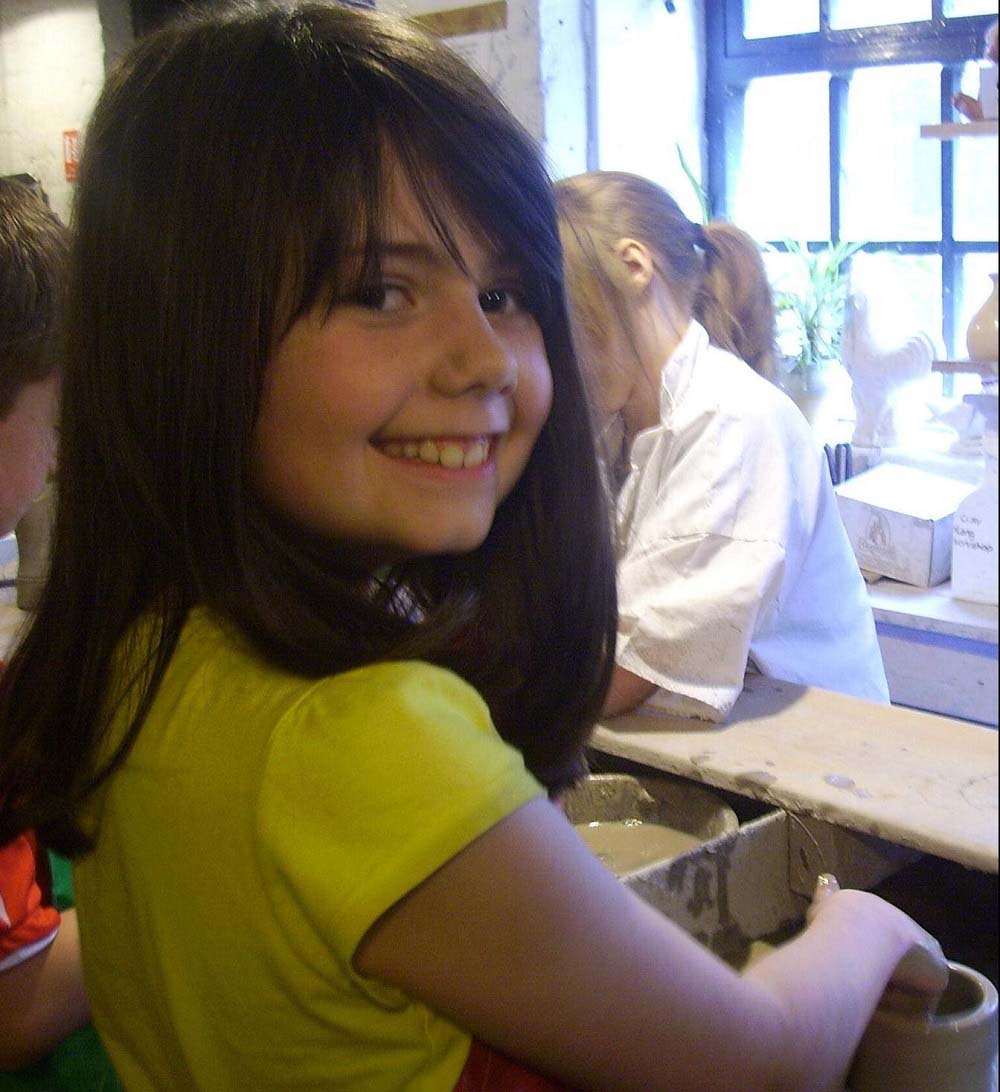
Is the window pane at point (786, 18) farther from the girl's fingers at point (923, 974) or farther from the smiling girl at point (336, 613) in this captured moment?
the girl's fingers at point (923, 974)

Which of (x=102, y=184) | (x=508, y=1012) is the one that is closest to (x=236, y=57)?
(x=102, y=184)

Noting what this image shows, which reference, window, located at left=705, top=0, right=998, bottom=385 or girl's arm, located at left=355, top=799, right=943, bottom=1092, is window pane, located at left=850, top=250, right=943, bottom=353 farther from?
girl's arm, located at left=355, top=799, right=943, bottom=1092

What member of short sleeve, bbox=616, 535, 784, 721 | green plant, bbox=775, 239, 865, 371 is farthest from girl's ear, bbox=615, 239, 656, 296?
short sleeve, bbox=616, 535, 784, 721

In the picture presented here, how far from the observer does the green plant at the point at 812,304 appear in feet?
1.57

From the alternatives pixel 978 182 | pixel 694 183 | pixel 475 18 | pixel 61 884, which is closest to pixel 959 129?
pixel 978 182

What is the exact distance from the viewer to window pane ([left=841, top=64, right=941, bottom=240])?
0.34 metres

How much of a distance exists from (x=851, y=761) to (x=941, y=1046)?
0.08m

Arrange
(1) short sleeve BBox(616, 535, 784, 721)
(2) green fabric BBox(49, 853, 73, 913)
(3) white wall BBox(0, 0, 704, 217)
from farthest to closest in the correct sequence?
(2) green fabric BBox(49, 853, 73, 913), (3) white wall BBox(0, 0, 704, 217), (1) short sleeve BBox(616, 535, 784, 721)

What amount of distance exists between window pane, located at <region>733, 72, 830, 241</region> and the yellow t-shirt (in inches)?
9.3

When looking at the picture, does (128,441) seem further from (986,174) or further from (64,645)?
(986,174)

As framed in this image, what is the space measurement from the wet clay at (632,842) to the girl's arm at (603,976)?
0.19 meters

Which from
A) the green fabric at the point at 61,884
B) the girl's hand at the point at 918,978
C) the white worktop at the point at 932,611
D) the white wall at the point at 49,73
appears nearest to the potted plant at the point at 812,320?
the white worktop at the point at 932,611

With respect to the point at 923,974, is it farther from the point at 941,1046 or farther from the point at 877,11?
the point at 877,11

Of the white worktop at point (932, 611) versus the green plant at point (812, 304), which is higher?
the green plant at point (812, 304)
